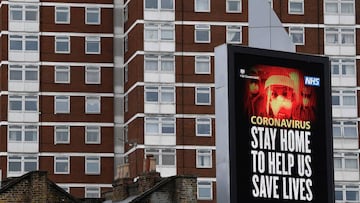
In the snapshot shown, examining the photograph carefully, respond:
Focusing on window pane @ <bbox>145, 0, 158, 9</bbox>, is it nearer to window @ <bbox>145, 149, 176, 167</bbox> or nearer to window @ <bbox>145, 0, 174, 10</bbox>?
window @ <bbox>145, 0, 174, 10</bbox>

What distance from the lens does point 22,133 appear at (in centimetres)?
12169

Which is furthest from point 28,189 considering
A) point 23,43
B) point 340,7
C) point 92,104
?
point 340,7

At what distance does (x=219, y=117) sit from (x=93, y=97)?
81.9m

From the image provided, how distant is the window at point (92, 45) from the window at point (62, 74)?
2.47m

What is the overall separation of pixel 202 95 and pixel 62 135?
504 inches

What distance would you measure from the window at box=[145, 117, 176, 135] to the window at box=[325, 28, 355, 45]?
50.3ft

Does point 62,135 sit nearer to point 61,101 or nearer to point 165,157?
point 61,101

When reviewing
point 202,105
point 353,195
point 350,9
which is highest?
point 350,9

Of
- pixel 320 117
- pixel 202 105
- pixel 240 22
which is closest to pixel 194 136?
pixel 202 105

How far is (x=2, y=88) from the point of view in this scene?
404 feet

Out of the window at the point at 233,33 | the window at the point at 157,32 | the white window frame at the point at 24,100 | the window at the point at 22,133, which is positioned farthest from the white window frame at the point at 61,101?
the window at the point at 233,33

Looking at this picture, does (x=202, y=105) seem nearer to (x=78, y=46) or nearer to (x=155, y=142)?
(x=155, y=142)

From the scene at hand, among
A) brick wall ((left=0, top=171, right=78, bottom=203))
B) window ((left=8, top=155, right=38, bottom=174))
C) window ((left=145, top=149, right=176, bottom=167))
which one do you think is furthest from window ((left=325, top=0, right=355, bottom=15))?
brick wall ((left=0, top=171, right=78, bottom=203))

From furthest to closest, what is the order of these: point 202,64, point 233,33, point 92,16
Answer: point 92,16
point 233,33
point 202,64
